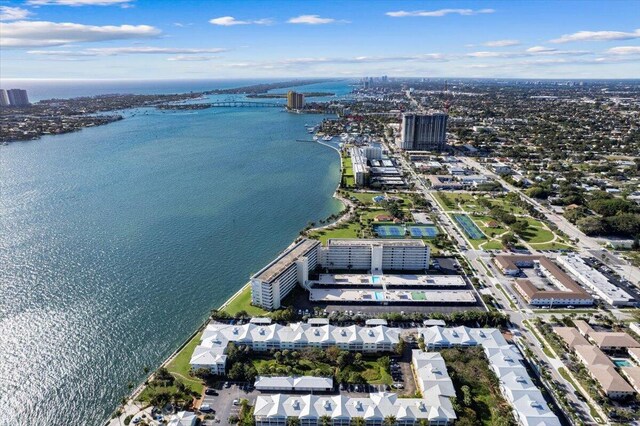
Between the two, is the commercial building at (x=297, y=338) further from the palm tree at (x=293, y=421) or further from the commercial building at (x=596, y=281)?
the commercial building at (x=596, y=281)

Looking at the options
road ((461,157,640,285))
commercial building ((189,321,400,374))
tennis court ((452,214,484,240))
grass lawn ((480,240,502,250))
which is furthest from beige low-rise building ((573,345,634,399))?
tennis court ((452,214,484,240))

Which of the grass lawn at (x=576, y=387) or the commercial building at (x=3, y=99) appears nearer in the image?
the grass lawn at (x=576, y=387)

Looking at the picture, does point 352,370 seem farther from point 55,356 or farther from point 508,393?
point 55,356

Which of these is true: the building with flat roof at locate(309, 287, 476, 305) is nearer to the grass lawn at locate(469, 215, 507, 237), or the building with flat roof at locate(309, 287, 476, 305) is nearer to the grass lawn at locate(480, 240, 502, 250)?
the grass lawn at locate(480, 240, 502, 250)

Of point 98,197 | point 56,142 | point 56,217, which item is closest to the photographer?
point 56,217

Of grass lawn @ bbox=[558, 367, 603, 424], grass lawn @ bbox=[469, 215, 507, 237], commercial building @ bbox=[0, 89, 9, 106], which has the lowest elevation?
grass lawn @ bbox=[558, 367, 603, 424]

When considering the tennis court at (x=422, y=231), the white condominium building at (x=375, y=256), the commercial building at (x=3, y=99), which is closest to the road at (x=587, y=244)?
the tennis court at (x=422, y=231)

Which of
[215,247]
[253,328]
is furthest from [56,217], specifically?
[253,328]
